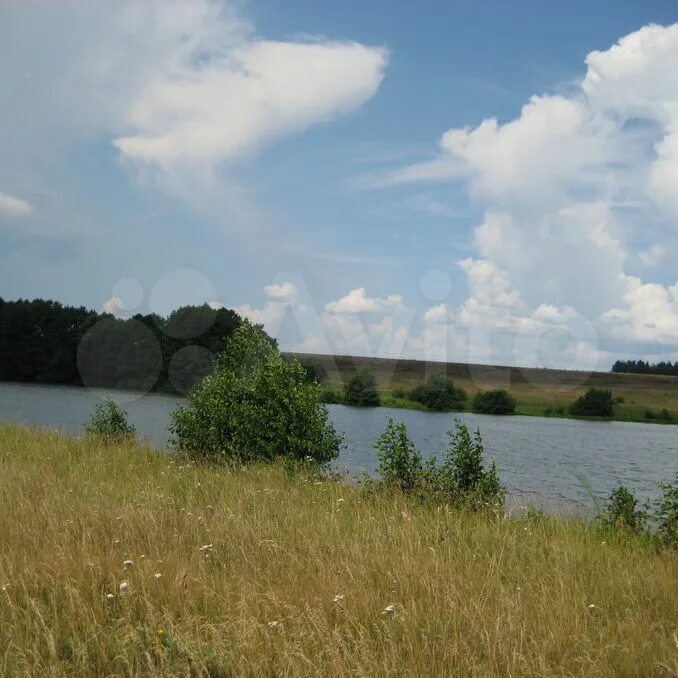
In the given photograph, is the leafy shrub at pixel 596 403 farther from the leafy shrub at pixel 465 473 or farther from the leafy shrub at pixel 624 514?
the leafy shrub at pixel 624 514

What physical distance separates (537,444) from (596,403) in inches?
351

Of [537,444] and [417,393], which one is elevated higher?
[417,393]

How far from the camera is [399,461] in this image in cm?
983

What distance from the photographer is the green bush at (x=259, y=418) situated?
40.8 ft

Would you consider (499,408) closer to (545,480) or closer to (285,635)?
(545,480)

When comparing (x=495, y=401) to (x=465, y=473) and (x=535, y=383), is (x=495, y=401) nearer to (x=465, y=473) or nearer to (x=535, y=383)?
(x=535, y=383)

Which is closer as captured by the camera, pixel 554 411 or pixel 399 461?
pixel 399 461

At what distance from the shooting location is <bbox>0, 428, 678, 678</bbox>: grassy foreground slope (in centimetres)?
358

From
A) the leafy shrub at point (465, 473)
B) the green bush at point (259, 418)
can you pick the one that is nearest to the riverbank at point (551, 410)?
the green bush at point (259, 418)

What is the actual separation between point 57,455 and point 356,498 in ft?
20.7

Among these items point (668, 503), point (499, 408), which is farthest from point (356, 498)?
point (499, 408)

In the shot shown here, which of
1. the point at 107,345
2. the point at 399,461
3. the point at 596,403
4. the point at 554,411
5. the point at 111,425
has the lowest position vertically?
the point at 111,425

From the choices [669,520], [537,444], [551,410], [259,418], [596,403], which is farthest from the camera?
[551,410]

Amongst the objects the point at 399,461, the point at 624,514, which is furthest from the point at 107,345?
the point at 624,514
